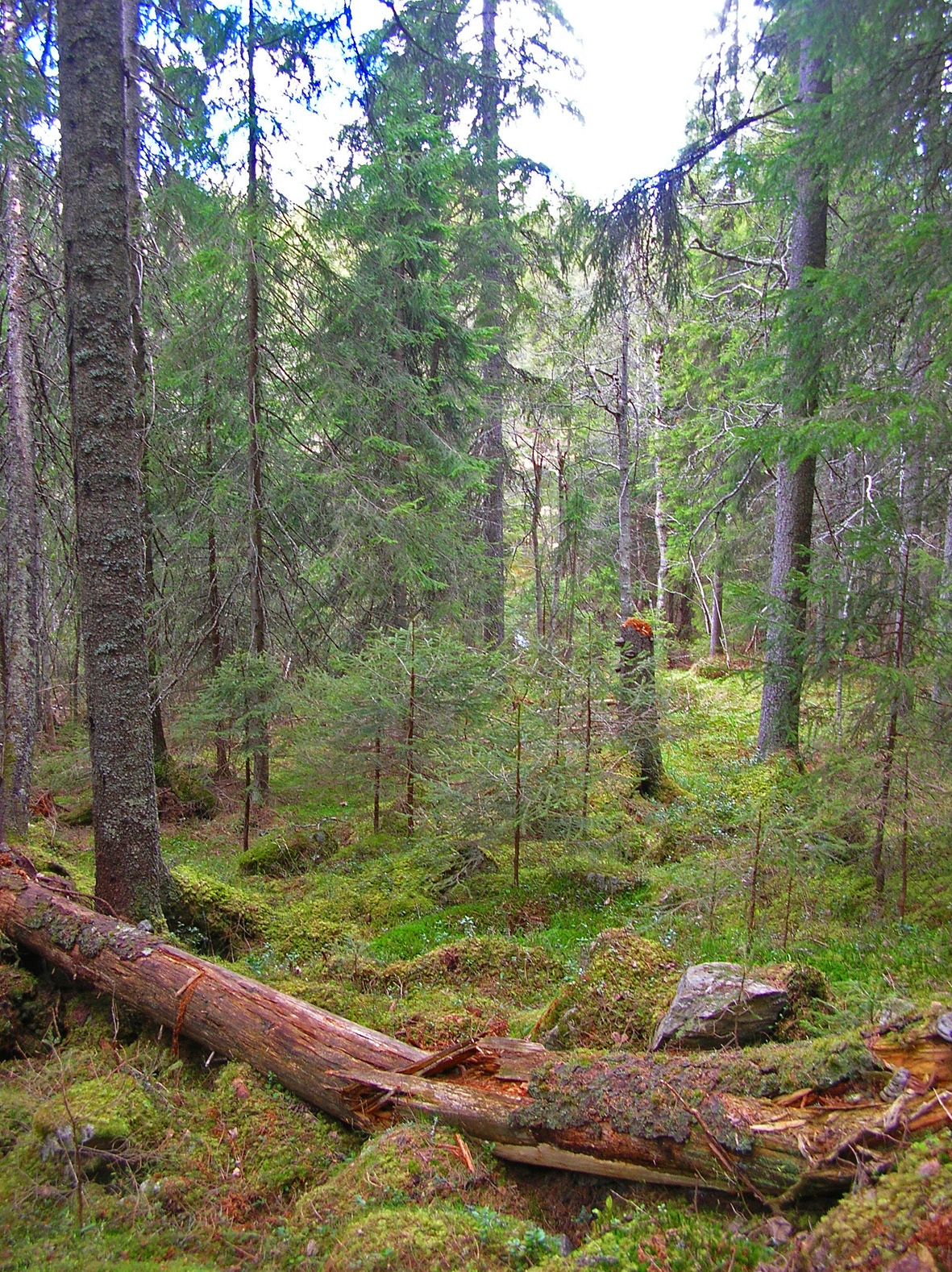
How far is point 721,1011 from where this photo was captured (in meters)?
3.64

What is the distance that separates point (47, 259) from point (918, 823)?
35.6ft

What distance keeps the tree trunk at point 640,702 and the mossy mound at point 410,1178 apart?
6.08m

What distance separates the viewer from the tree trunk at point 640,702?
9156mm

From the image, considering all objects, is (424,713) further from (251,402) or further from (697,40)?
(697,40)

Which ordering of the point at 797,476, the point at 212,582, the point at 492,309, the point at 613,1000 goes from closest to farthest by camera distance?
1. the point at 613,1000
2. the point at 797,476
3. the point at 212,582
4. the point at 492,309

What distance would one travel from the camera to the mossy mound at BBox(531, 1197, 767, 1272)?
7.79ft

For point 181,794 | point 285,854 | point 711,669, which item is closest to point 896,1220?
point 285,854

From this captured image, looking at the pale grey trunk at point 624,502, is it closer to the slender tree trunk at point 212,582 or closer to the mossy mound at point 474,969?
the slender tree trunk at point 212,582

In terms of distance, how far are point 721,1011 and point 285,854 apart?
7186mm

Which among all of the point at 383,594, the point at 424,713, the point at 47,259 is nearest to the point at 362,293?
the point at 47,259

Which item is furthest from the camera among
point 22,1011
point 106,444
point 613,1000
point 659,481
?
point 659,481

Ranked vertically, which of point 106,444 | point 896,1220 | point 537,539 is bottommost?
point 896,1220

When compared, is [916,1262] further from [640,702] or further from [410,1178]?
[640,702]

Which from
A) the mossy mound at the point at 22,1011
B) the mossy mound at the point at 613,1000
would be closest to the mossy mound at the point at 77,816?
the mossy mound at the point at 22,1011
